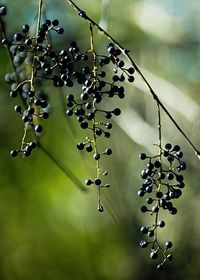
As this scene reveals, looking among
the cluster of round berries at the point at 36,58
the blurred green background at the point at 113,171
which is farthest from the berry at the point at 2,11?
the blurred green background at the point at 113,171

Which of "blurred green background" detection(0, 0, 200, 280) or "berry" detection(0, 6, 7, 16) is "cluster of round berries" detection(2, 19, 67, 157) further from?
"blurred green background" detection(0, 0, 200, 280)

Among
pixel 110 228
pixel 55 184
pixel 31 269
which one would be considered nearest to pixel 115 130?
pixel 55 184

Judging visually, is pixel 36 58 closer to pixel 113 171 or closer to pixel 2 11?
pixel 2 11

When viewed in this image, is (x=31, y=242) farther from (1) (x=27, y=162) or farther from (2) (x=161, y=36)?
(2) (x=161, y=36)

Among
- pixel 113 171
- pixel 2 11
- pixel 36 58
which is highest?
pixel 113 171

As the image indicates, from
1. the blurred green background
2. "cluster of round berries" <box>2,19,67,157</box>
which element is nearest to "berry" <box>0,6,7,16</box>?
"cluster of round berries" <box>2,19,67,157</box>

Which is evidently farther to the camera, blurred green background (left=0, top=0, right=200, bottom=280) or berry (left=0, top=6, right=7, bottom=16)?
blurred green background (left=0, top=0, right=200, bottom=280)

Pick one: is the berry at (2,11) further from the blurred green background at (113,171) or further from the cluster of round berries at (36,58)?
the blurred green background at (113,171)

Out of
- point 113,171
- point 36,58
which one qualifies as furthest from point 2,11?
point 113,171
